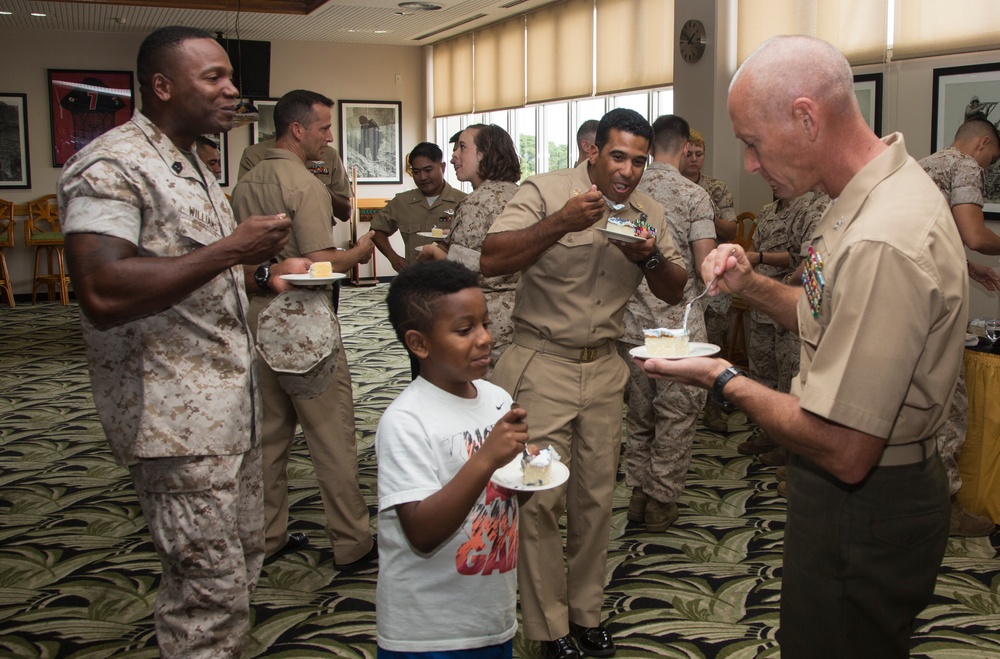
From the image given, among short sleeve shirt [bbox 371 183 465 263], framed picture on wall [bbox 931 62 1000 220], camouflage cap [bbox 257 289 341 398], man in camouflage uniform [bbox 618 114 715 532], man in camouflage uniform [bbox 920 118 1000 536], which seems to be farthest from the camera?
short sleeve shirt [bbox 371 183 465 263]

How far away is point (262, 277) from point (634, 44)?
22.5 ft

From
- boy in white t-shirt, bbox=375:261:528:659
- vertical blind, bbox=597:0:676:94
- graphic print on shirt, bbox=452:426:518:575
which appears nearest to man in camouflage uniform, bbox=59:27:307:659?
boy in white t-shirt, bbox=375:261:528:659

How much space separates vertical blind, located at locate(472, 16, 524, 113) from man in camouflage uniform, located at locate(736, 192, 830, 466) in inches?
272

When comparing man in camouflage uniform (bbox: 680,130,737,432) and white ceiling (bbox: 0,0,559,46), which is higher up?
white ceiling (bbox: 0,0,559,46)

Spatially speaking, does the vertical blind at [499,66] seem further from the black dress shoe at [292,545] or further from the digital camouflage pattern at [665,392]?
the black dress shoe at [292,545]

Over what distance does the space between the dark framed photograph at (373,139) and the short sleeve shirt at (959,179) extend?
35.3 ft

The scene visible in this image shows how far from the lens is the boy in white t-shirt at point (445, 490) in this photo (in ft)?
5.19

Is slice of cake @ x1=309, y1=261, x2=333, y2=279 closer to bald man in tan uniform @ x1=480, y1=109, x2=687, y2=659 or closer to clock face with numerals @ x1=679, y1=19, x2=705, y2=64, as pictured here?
bald man in tan uniform @ x1=480, y1=109, x2=687, y2=659

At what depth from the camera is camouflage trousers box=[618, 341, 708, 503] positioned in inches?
155

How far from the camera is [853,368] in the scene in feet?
4.56

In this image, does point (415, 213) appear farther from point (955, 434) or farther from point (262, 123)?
point (262, 123)

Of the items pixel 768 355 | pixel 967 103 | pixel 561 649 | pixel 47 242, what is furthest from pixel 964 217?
pixel 47 242

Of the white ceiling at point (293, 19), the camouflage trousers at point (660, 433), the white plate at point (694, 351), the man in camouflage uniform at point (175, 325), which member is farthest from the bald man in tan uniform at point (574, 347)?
the white ceiling at point (293, 19)

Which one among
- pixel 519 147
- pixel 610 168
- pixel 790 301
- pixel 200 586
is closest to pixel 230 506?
pixel 200 586
